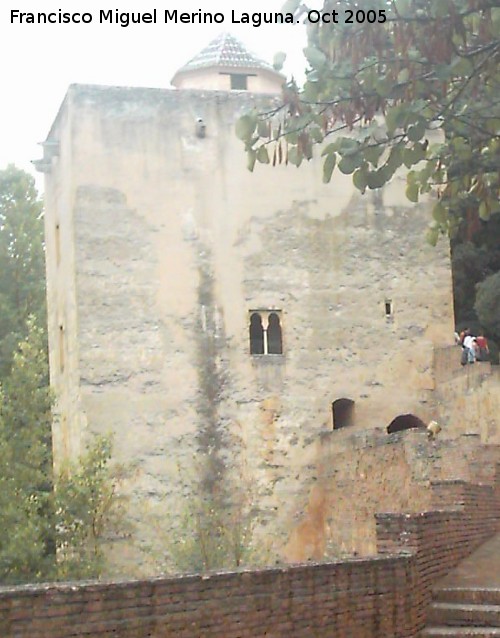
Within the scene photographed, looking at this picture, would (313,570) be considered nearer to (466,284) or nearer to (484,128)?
(484,128)

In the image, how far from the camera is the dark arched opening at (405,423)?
888 inches

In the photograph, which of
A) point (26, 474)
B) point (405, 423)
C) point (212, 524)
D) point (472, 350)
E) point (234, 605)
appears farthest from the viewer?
point (472, 350)

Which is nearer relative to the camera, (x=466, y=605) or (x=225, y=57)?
(x=466, y=605)

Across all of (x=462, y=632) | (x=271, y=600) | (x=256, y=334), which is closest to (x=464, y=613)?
(x=462, y=632)

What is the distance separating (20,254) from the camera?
36500mm

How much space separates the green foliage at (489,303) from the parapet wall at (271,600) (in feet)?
50.7

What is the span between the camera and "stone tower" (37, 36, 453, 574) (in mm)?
21391

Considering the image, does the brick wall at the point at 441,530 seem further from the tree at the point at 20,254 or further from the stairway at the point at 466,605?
the tree at the point at 20,254

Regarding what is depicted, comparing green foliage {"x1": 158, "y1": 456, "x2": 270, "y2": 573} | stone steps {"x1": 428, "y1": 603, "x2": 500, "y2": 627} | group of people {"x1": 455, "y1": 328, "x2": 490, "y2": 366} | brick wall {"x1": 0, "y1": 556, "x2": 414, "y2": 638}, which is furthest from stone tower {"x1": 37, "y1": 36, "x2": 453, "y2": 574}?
brick wall {"x1": 0, "y1": 556, "x2": 414, "y2": 638}

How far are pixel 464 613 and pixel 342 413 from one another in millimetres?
12538

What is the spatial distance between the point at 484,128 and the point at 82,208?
41.5ft

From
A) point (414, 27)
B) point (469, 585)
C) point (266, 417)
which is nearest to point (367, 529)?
point (266, 417)

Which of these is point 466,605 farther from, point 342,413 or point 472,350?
point 472,350

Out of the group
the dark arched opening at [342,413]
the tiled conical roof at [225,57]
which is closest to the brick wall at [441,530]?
the dark arched opening at [342,413]
